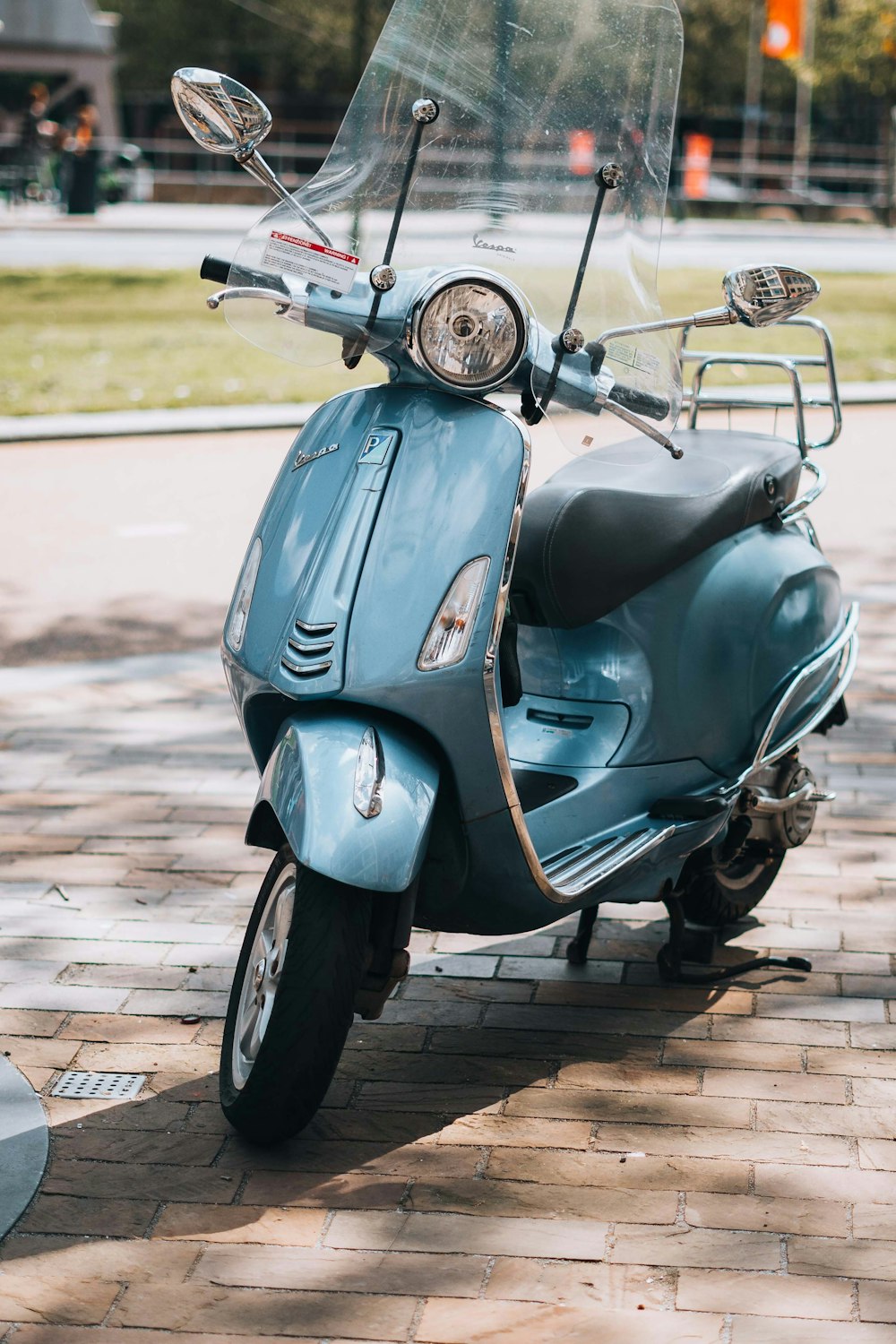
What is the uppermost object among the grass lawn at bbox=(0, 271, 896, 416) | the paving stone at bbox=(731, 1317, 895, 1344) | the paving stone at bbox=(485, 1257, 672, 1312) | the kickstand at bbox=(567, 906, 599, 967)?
the paving stone at bbox=(731, 1317, 895, 1344)

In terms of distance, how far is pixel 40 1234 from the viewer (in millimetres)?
2816

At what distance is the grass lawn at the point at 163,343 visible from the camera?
1280cm

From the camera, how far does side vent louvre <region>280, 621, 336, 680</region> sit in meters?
2.97

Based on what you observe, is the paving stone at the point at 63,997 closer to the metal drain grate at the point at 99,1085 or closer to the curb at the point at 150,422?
the metal drain grate at the point at 99,1085

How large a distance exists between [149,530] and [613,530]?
5456mm

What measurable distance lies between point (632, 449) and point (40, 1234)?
6.67 feet

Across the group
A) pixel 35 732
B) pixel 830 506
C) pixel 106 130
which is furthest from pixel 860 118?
pixel 35 732

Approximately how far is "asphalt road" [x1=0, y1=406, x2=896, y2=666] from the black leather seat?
329 centimetres

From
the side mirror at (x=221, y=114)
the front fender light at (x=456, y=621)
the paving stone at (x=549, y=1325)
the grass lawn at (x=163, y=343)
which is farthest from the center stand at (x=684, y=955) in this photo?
the grass lawn at (x=163, y=343)

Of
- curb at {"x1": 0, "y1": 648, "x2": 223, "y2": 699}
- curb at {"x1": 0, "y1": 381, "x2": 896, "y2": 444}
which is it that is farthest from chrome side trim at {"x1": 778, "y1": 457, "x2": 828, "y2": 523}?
curb at {"x1": 0, "y1": 381, "x2": 896, "y2": 444}

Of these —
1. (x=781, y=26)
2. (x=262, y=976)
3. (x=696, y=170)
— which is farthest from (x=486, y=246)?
(x=696, y=170)

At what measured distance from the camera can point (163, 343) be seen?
1541cm

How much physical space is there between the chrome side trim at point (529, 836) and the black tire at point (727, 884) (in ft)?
1.35

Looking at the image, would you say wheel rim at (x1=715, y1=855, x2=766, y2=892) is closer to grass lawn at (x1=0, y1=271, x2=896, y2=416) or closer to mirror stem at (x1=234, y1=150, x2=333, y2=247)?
mirror stem at (x1=234, y1=150, x2=333, y2=247)
